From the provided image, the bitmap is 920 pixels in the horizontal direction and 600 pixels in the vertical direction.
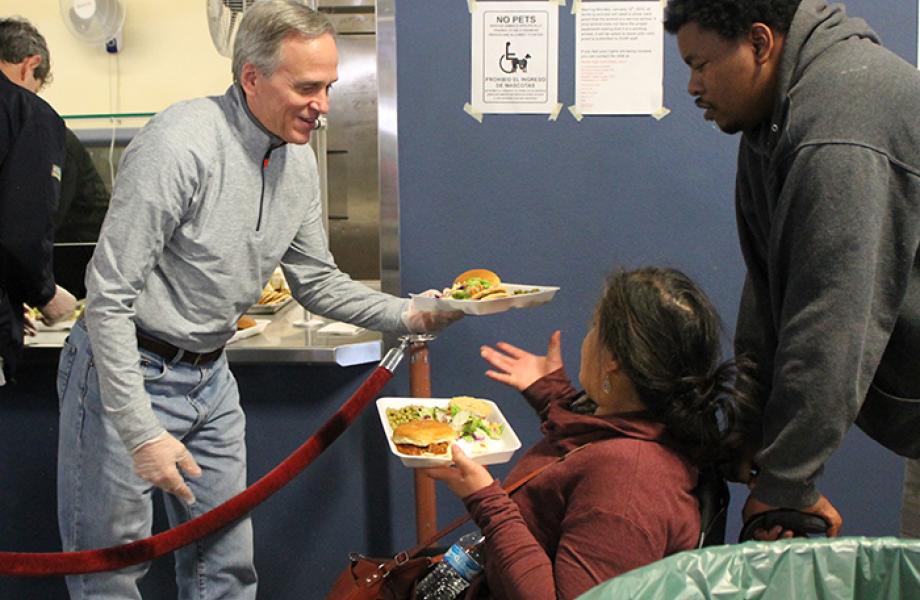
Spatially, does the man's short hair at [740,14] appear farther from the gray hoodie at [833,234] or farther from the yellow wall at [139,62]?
the yellow wall at [139,62]

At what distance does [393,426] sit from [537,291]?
1.64ft

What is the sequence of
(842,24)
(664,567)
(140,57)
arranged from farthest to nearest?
(140,57)
(842,24)
(664,567)

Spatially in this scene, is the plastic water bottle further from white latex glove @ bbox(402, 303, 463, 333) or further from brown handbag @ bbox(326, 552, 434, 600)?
white latex glove @ bbox(402, 303, 463, 333)

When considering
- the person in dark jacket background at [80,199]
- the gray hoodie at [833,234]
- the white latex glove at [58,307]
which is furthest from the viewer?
the person in dark jacket background at [80,199]

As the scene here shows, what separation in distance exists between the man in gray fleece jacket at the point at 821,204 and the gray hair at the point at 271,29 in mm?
766

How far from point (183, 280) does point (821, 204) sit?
126cm

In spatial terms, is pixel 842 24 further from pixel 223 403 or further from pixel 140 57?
pixel 140 57

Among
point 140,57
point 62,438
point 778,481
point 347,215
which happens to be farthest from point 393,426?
point 140,57

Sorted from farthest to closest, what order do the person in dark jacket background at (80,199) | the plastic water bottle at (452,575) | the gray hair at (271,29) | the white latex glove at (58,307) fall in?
the person in dark jacket background at (80,199)
the white latex glove at (58,307)
the gray hair at (271,29)
the plastic water bottle at (452,575)

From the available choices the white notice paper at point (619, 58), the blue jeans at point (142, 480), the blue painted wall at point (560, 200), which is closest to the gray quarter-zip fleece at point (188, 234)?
the blue jeans at point (142, 480)

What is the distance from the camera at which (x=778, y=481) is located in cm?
150

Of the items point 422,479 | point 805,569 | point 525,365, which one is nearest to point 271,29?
point 525,365

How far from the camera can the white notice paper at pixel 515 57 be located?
2.71m

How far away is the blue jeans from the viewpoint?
207 centimetres
